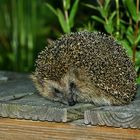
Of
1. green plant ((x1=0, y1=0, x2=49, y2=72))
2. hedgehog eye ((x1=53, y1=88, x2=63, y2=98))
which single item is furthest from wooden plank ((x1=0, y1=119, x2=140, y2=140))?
green plant ((x1=0, y1=0, x2=49, y2=72))

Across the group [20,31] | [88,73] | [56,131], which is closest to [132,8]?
[88,73]

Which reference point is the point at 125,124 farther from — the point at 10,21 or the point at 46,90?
the point at 10,21

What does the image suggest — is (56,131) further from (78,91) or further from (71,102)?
(78,91)

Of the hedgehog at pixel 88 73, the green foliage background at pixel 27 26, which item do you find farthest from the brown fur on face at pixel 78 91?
the green foliage background at pixel 27 26

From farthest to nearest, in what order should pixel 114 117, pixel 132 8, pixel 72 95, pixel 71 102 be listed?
pixel 132 8 → pixel 72 95 → pixel 71 102 → pixel 114 117

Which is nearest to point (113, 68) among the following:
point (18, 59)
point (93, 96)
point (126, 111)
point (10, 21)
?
point (93, 96)

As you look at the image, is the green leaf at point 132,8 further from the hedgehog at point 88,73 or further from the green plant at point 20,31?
the green plant at point 20,31
